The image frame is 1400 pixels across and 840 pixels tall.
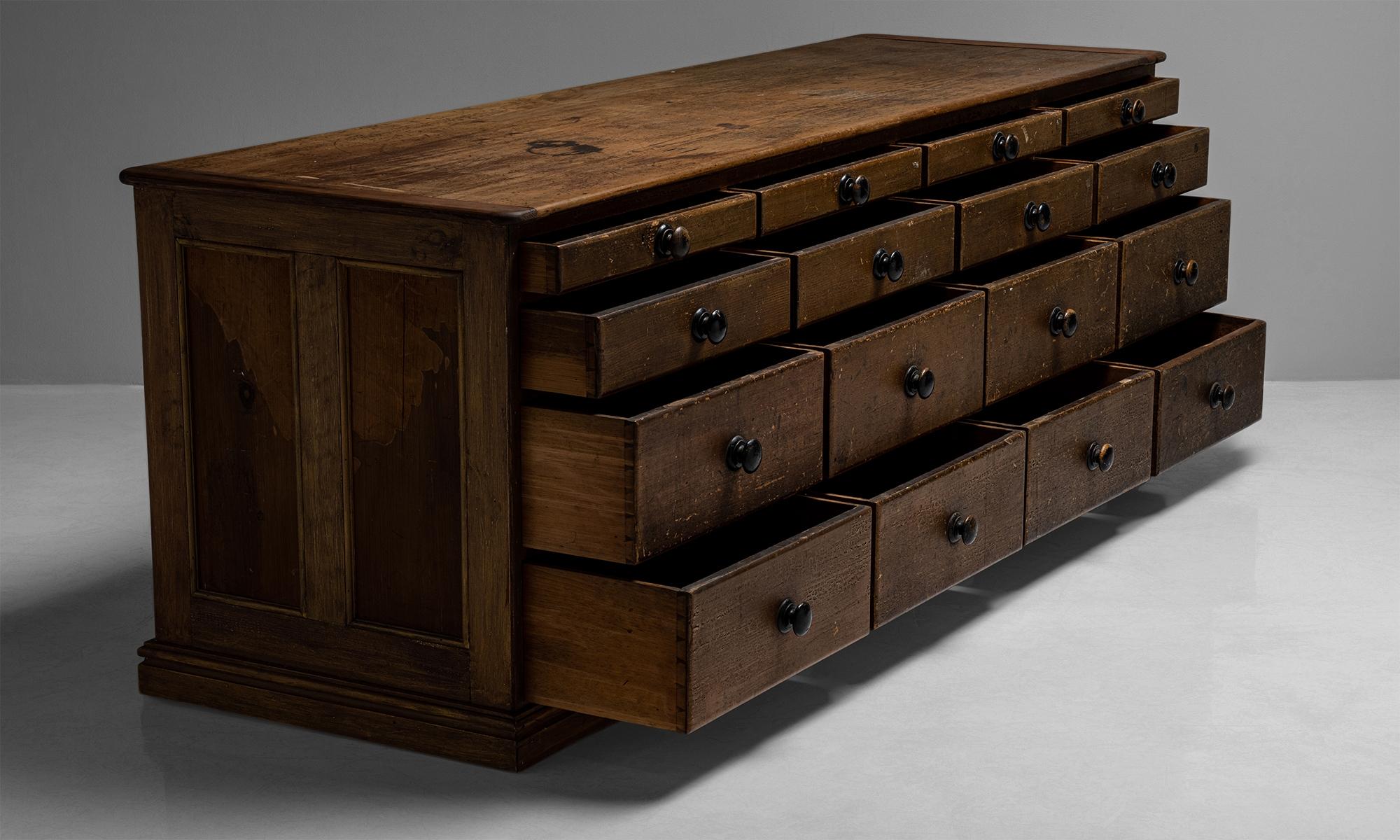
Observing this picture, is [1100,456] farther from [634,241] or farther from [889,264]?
[634,241]

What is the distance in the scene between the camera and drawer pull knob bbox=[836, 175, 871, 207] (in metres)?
3.12

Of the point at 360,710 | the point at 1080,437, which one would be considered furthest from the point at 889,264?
the point at 360,710

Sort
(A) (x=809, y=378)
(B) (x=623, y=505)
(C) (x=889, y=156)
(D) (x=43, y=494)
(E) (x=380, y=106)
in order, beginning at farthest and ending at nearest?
(E) (x=380, y=106) → (D) (x=43, y=494) → (C) (x=889, y=156) → (A) (x=809, y=378) → (B) (x=623, y=505)

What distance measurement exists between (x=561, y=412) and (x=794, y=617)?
0.46 m

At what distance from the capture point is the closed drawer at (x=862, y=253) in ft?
9.86

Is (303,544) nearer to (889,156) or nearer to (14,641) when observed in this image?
(14,641)

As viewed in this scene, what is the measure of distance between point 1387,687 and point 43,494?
2.56 meters

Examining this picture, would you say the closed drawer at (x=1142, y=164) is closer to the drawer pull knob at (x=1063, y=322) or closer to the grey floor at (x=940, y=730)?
the drawer pull knob at (x=1063, y=322)

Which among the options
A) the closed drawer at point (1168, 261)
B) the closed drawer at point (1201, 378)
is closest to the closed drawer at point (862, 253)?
the closed drawer at point (1168, 261)

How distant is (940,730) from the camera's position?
2.90 m

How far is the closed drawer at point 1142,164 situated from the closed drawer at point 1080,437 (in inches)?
12.2

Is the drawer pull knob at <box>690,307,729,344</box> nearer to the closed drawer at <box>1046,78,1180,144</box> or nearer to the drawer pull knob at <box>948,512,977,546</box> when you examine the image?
the drawer pull knob at <box>948,512,977,546</box>

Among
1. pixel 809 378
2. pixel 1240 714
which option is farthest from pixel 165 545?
pixel 1240 714

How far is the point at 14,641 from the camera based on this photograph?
325 centimetres
